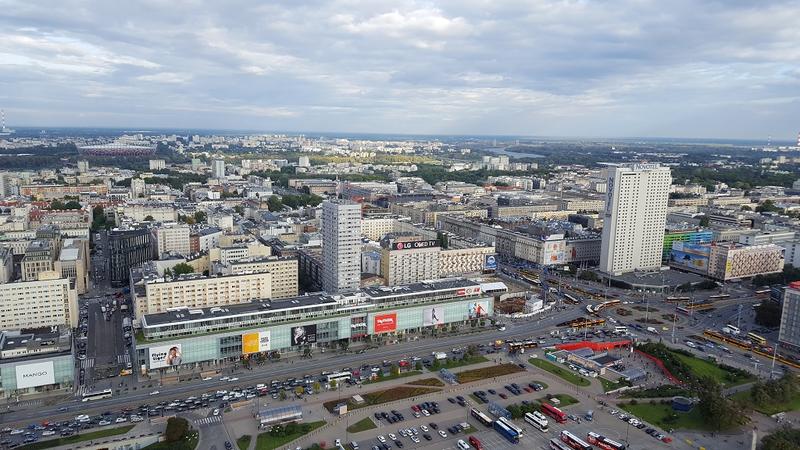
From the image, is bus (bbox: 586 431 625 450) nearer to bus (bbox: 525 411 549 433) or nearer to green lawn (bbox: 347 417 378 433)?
bus (bbox: 525 411 549 433)

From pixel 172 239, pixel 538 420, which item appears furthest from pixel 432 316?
pixel 172 239

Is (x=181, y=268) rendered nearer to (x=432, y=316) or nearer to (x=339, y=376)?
(x=432, y=316)

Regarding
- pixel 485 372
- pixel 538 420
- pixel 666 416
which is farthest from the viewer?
pixel 485 372

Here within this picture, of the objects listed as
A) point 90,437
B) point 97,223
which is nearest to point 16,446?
point 90,437

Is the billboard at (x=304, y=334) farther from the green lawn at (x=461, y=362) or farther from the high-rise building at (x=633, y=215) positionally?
the high-rise building at (x=633, y=215)

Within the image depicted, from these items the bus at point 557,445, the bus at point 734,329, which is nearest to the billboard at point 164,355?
the bus at point 557,445
